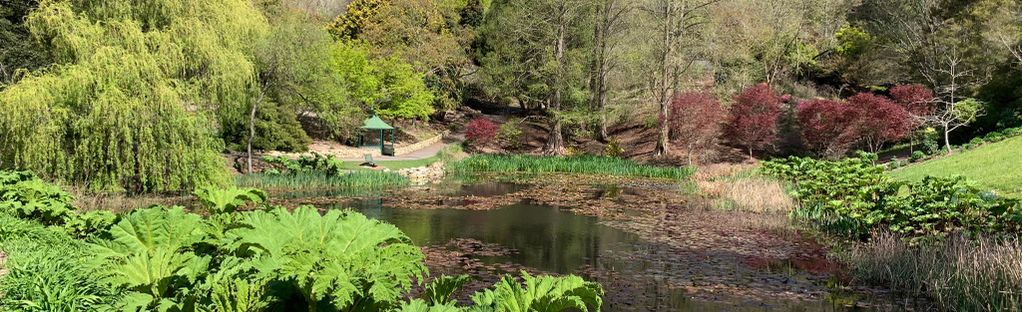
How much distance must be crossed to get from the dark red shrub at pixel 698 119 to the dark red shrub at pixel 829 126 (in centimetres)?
360

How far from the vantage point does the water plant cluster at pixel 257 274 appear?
3847 millimetres

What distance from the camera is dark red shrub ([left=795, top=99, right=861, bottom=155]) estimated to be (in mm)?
27328

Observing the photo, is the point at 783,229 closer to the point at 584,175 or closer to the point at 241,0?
the point at 584,175

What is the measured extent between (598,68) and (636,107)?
3.42 meters

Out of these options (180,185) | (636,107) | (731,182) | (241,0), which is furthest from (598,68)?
(180,185)

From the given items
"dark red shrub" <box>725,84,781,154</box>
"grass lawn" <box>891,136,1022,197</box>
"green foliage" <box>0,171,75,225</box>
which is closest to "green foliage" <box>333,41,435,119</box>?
"dark red shrub" <box>725,84,781,154</box>

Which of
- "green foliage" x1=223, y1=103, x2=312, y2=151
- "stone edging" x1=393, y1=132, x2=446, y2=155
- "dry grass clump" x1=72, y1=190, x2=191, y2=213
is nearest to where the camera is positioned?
"dry grass clump" x1=72, y1=190, x2=191, y2=213

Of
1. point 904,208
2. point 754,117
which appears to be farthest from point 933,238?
point 754,117

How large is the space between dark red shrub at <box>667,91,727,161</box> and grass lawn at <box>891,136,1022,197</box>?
28.0 ft

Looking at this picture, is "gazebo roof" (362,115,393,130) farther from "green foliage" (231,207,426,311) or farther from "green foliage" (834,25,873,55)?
"green foliage" (231,207,426,311)

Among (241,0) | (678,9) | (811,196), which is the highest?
(678,9)

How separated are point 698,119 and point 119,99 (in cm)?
2216

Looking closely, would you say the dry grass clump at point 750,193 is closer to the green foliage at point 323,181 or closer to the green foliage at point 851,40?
the green foliage at point 323,181

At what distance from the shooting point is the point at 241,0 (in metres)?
19.9
